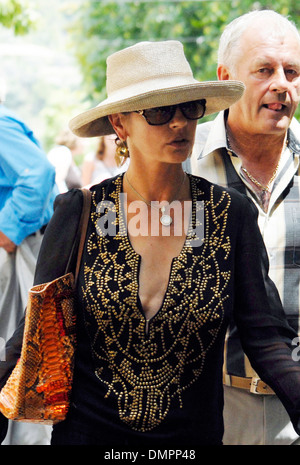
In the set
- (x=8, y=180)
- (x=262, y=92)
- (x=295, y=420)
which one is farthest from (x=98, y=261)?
(x=8, y=180)

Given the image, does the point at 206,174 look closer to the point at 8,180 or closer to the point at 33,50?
the point at 8,180

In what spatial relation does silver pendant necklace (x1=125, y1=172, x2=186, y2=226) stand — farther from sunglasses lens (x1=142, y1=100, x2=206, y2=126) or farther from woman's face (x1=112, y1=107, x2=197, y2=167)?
sunglasses lens (x1=142, y1=100, x2=206, y2=126)

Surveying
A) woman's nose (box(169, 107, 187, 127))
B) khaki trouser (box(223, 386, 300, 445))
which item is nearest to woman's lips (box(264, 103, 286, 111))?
woman's nose (box(169, 107, 187, 127))

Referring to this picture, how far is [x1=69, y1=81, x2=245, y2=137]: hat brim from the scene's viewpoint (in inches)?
102

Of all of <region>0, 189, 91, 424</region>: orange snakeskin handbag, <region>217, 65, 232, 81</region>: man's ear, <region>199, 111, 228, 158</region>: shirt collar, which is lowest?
<region>0, 189, 91, 424</region>: orange snakeskin handbag

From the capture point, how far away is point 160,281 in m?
2.63

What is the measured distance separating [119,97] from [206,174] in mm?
850

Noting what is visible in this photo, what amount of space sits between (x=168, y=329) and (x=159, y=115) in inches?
27.2

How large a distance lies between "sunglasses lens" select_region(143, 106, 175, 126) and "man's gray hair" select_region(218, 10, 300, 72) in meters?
1.08

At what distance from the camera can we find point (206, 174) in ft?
11.3

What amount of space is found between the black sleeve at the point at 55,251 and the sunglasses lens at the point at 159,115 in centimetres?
37

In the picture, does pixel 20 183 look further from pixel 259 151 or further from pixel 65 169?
pixel 65 169

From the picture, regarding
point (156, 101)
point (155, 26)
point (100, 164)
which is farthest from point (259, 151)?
point (155, 26)

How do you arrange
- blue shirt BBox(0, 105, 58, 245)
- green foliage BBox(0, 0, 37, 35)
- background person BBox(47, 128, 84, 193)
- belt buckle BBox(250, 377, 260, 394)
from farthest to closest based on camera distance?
green foliage BBox(0, 0, 37, 35)
background person BBox(47, 128, 84, 193)
blue shirt BBox(0, 105, 58, 245)
belt buckle BBox(250, 377, 260, 394)
